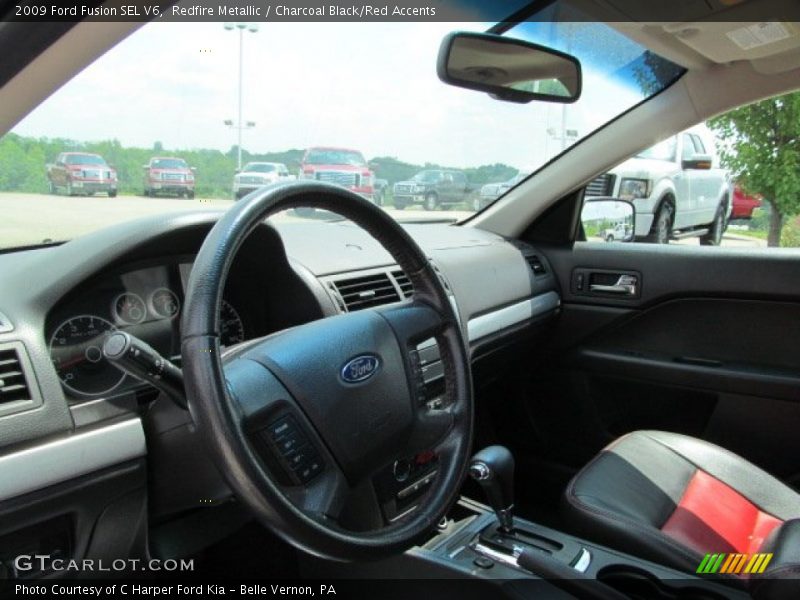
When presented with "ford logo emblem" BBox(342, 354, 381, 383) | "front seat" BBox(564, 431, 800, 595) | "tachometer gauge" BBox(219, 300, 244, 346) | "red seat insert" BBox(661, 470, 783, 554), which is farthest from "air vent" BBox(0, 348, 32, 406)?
"red seat insert" BBox(661, 470, 783, 554)

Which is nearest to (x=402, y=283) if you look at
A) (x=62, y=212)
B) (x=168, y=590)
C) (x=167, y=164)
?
(x=167, y=164)

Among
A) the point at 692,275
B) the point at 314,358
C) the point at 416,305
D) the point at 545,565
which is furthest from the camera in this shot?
the point at 692,275

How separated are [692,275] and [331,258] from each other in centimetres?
144

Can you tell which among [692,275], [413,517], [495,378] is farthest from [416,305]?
[692,275]

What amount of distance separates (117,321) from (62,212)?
1.36 ft

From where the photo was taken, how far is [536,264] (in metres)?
2.96

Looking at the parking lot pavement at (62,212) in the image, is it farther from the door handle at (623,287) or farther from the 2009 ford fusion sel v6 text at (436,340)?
the door handle at (623,287)

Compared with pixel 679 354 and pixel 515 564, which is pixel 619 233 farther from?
pixel 515 564

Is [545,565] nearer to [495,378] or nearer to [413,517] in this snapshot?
[413,517]

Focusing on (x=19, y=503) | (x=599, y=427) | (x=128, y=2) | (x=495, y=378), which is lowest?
(x=599, y=427)

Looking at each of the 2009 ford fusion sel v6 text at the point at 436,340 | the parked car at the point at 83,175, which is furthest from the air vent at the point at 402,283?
the parked car at the point at 83,175

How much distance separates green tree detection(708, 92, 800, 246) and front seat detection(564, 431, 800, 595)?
40.9 inches

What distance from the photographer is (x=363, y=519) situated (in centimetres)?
159

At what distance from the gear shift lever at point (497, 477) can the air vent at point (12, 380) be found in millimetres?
989
